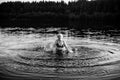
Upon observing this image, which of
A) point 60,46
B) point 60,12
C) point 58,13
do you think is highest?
point 60,12

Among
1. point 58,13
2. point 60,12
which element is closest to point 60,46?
point 58,13

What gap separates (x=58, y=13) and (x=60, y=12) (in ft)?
4.20

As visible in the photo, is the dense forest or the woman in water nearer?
the woman in water

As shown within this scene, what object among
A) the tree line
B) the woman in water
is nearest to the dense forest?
the tree line

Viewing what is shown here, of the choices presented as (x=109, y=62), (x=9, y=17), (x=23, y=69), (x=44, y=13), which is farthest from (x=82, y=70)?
(x=9, y=17)

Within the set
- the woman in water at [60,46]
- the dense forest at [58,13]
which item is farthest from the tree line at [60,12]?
the woman in water at [60,46]

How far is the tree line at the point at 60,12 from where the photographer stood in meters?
81.0

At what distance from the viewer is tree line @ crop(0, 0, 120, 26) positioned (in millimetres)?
81006

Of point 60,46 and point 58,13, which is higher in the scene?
point 58,13

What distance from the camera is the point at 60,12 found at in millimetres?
116188

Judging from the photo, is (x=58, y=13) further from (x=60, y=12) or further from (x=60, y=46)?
(x=60, y=46)

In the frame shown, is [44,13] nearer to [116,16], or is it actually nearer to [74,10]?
[74,10]

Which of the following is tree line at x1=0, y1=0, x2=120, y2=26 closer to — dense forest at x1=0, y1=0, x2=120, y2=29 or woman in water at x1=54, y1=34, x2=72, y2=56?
dense forest at x1=0, y1=0, x2=120, y2=29

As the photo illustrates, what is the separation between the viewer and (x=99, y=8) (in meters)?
91.2
